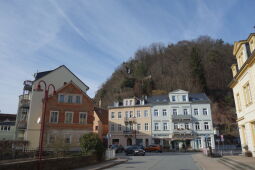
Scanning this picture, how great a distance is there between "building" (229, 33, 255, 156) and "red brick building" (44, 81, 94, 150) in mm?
20949

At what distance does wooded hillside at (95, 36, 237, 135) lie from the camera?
208 ft

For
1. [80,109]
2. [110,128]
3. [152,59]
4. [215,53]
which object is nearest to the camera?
[80,109]

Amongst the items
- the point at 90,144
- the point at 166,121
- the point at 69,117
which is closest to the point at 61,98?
the point at 69,117

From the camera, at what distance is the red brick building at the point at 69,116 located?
3026 centimetres

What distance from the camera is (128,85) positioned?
3004 inches

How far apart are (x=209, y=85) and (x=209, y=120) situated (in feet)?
89.5

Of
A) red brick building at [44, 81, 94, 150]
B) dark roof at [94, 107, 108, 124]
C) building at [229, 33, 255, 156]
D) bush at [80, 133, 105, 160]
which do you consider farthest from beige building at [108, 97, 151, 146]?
bush at [80, 133, 105, 160]

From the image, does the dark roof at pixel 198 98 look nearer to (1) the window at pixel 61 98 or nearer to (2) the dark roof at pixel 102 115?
(2) the dark roof at pixel 102 115

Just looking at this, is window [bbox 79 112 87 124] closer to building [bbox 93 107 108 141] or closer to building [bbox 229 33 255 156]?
building [bbox 229 33 255 156]

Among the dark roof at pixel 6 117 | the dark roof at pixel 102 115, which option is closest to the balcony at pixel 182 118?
the dark roof at pixel 102 115

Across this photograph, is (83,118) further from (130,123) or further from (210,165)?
(210,165)

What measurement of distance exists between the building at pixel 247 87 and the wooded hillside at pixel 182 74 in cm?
3300

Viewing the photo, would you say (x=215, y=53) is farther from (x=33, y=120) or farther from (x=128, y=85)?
(x=33, y=120)

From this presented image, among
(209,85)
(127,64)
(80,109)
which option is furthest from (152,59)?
(80,109)
